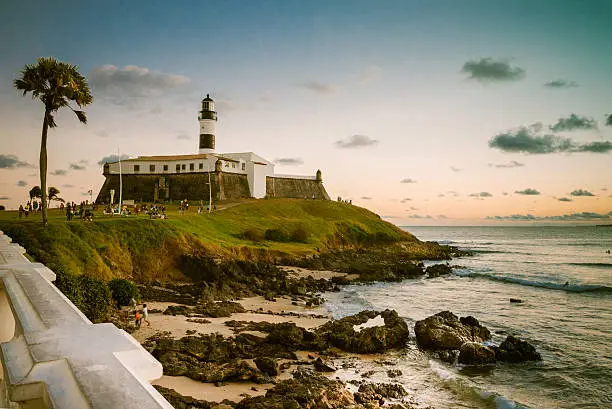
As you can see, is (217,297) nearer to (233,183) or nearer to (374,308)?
(374,308)

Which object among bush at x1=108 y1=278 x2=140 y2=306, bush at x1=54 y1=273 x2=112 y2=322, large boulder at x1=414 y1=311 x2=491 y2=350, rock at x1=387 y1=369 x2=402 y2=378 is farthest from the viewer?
bush at x1=108 y1=278 x2=140 y2=306

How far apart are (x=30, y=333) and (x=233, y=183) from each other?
73.8 meters

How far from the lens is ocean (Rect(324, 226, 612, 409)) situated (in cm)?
1463

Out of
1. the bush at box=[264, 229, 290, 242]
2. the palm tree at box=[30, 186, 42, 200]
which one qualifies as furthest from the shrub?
the palm tree at box=[30, 186, 42, 200]

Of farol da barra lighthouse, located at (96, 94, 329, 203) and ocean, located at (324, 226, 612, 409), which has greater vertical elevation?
farol da barra lighthouse, located at (96, 94, 329, 203)

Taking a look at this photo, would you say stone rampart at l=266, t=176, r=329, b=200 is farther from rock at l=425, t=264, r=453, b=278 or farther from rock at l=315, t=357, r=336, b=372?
rock at l=315, t=357, r=336, b=372

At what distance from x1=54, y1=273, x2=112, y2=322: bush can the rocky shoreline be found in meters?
2.07

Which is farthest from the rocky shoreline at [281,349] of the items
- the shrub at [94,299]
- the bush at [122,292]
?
the shrub at [94,299]

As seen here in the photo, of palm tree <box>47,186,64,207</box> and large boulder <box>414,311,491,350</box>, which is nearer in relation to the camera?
large boulder <box>414,311,491,350</box>

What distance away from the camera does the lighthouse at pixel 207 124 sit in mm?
78750

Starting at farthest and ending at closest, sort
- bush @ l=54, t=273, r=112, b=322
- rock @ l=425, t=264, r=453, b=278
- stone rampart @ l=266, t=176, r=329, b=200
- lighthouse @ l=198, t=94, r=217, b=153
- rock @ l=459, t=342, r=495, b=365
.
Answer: stone rampart @ l=266, t=176, r=329, b=200 < lighthouse @ l=198, t=94, r=217, b=153 < rock @ l=425, t=264, r=453, b=278 < rock @ l=459, t=342, r=495, b=365 < bush @ l=54, t=273, r=112, b=322

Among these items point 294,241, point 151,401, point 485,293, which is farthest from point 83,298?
point 294,241

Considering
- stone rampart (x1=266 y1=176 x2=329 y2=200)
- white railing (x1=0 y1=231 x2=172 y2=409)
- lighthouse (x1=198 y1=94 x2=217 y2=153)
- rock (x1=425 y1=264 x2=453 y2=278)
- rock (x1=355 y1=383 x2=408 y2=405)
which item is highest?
lighthouse (x1=198 y1=94 x2=217 y2=153)

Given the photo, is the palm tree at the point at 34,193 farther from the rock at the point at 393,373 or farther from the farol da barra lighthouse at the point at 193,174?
the rock at the point at 393,373
